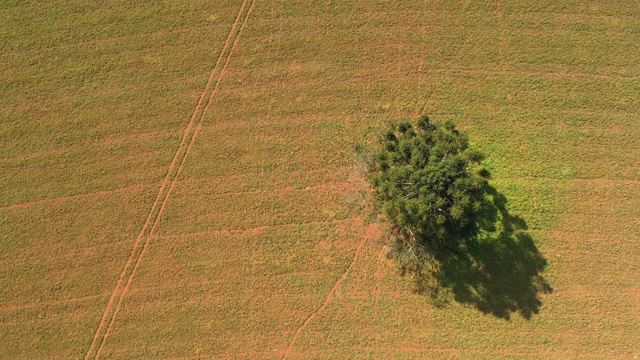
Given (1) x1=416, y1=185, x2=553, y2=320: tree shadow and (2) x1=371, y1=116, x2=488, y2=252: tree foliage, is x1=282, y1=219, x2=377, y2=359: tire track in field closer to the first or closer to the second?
(2) x1=371, y1=116, x2=488, y2=252: tree foliage

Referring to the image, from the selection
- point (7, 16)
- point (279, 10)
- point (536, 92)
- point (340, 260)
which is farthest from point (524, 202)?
point (7, 16)

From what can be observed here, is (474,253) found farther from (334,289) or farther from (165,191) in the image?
(165,191)

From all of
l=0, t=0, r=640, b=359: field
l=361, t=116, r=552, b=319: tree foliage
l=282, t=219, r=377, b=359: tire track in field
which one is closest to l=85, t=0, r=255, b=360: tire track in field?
l=0, t=0, r=640, b=359: field

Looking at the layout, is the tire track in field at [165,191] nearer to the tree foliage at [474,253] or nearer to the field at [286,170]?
the field at [286,170]

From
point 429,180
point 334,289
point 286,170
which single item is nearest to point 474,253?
point 429,180

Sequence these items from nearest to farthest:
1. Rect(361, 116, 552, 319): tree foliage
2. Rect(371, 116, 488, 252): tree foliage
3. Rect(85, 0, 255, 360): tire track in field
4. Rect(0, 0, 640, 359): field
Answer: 1. Rect(371, 116, 488, 252): tree foliage
2. Rect(361, 116, 552, 319): tree foliage
3. Rect(0, 0, 640, 359): field
4. Rect(85, 0, 255, 360): tire track in field

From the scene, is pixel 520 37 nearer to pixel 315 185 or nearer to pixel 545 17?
pixel 545 17
